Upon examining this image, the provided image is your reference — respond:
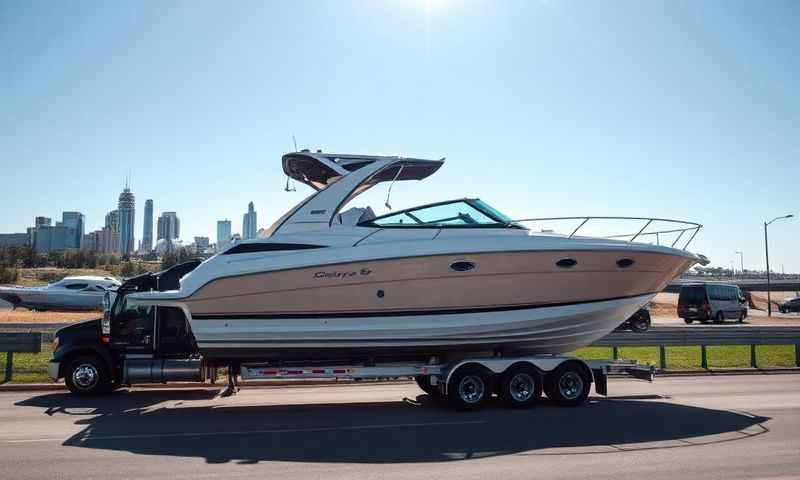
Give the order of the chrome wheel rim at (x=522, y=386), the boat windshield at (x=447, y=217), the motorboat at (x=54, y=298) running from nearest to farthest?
the chrome wheel rim at (x=522, y=386), the boat windshield at (x=447, y=217), the motorboat at (x=54, y=298)

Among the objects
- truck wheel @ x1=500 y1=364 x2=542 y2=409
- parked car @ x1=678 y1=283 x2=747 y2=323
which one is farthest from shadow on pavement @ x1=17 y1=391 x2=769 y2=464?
parked car @ x1=678 y1=283 x2=747 y2=323

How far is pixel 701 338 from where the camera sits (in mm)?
14531

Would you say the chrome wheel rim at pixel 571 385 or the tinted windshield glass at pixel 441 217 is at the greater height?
the tinted windshield glass at pixel 441 217

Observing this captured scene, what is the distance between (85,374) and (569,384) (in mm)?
8144

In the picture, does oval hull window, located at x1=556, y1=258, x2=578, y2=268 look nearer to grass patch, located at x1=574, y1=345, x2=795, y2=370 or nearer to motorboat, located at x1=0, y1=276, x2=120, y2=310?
grass patch, located at x1=574, y1=345, x2=795, y2=370

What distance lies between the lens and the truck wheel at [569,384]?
981 cm

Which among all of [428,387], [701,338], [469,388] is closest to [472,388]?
[469,388]

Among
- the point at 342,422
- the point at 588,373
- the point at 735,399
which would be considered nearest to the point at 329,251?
the point at 342,422

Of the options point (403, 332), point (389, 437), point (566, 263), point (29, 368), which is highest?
point (566, 263)

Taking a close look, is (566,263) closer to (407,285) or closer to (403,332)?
(407,285)

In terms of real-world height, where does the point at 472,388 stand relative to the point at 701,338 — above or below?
below

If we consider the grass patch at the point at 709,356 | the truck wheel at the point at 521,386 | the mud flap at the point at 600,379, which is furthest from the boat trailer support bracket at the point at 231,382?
the grass patch at the point at 709,356

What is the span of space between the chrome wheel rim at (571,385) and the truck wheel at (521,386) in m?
0.42

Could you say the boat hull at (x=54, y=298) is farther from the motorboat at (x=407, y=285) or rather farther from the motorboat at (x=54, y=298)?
the motorboat at (x=407, y=285)
